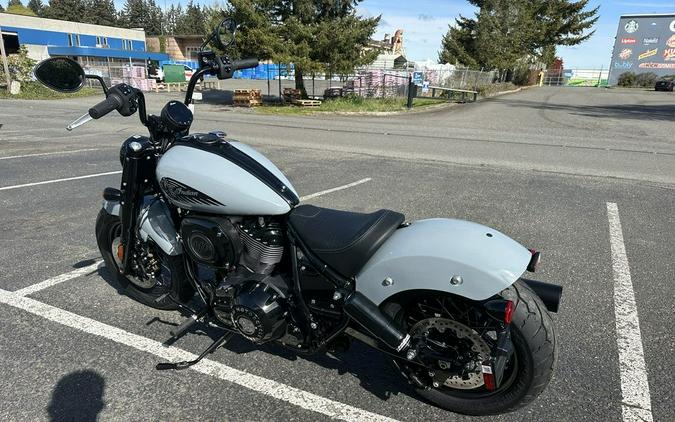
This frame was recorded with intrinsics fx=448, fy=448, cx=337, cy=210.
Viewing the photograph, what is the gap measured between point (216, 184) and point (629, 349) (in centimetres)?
279

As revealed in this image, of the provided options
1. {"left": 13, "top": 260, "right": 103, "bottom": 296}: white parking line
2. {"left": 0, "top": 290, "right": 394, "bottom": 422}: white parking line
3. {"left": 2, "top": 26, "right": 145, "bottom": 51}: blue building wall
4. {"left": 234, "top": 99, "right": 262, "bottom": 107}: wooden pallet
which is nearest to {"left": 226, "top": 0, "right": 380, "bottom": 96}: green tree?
{"left": 234, "top": 99, "right": 262, "bottom": 107}: wooden pallet

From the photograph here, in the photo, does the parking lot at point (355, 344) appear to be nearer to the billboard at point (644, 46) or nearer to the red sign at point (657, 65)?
the billboard at point (644, 46)

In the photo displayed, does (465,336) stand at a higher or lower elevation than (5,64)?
lower

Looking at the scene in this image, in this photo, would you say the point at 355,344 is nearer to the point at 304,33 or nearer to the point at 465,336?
the point at 465,336

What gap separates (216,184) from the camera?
238 cm

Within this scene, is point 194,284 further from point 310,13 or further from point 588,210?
point 310,13

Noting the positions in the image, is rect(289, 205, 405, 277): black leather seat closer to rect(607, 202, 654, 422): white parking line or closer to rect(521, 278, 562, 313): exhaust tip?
rect(521, 278, 562, 313): exhaust tip

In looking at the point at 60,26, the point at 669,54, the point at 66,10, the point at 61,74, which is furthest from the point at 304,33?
the point at 66,10

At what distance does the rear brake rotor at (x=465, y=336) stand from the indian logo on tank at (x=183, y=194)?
1.23 m

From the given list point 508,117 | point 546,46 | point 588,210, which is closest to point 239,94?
point 508,117

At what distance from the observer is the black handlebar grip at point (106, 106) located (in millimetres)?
2527

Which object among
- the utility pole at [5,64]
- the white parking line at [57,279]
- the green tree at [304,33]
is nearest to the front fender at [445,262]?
the white parking line at [57,279]

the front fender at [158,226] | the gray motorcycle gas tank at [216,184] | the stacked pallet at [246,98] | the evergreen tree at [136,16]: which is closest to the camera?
the gray motorcycle gas tank at [216,184]

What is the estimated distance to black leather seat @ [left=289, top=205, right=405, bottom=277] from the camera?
7.31ft
